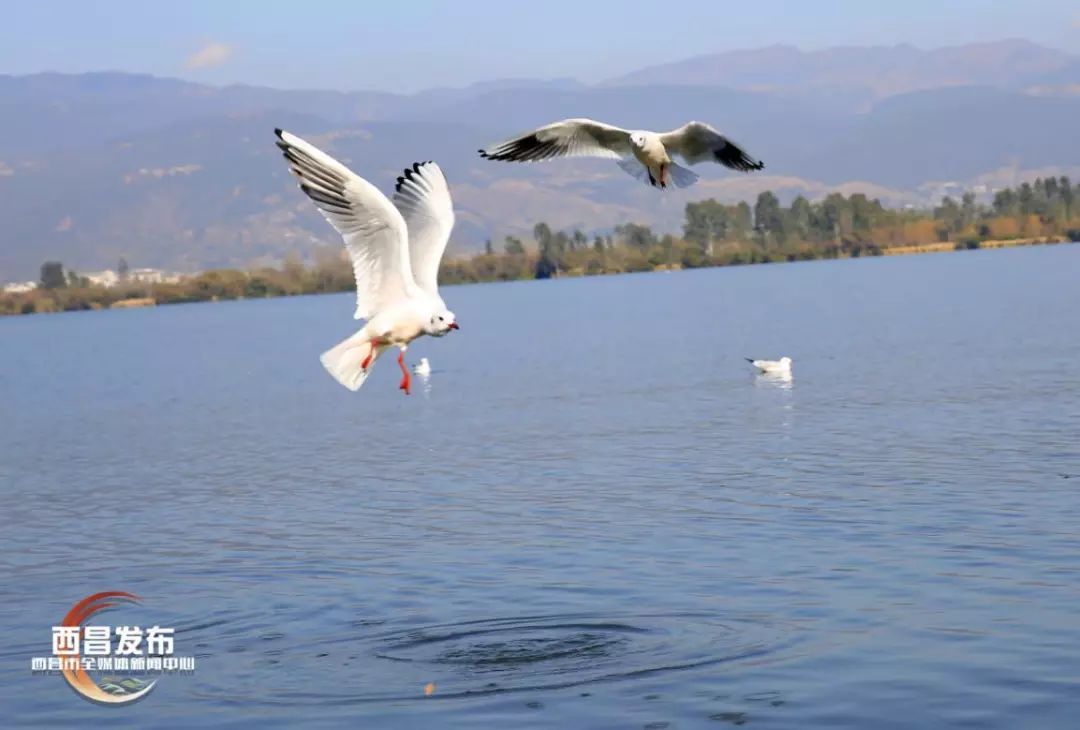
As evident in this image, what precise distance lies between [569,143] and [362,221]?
4.22m

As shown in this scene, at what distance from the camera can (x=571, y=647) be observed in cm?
1595

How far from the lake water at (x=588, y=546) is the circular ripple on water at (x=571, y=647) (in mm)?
41

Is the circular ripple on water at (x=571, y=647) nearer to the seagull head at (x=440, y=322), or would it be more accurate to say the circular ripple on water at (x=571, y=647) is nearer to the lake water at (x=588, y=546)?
the lake water at (x=588, y=546)

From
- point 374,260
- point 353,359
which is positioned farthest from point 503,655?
point 374,260

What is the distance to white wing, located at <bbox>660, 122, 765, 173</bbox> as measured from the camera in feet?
63.7

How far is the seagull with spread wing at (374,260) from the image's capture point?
16.8m

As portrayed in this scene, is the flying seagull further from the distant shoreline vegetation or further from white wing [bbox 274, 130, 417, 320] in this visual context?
the distant shoreline vegetation

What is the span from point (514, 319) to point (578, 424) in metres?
61.9

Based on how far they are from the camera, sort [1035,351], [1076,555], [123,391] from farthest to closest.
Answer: [123,391] → [1035,351] → [1076,555]

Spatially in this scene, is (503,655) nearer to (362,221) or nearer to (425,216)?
(362,221)

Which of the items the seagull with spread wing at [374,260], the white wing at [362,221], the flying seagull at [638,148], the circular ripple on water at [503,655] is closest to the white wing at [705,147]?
the flying seagull at [638,148]

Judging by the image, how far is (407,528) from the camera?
920 inches

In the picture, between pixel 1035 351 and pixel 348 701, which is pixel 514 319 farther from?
pixel 348 701

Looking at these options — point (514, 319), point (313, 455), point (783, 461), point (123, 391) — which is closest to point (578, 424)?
point (313, 455)
